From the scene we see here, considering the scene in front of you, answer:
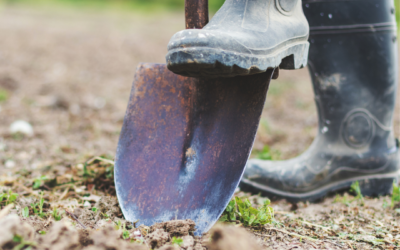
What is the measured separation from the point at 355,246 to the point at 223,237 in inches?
22.0

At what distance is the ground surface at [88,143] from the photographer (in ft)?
3.49

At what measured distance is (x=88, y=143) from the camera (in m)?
2.36

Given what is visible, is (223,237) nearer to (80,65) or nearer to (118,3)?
(80,65)

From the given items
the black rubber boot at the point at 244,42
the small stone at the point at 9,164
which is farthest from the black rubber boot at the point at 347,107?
the small stone at the point at 9,164

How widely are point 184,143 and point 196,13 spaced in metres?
0.49

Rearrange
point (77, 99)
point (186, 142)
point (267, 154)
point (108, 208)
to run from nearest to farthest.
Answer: point (108, 208), point (186, 142), point (267, 154), point (77, 99)

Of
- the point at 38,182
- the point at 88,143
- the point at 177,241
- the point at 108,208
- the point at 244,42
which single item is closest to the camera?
the point at 177,241

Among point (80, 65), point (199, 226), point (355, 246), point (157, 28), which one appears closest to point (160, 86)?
point (199, 226)

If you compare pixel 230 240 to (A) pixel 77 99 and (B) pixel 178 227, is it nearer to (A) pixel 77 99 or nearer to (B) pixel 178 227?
(B) pixel 178 227

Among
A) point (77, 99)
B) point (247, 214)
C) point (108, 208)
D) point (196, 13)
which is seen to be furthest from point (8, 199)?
point (77, 99)

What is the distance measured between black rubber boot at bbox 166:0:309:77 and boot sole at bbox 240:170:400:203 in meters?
0.58

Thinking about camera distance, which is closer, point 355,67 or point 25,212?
point 25,212

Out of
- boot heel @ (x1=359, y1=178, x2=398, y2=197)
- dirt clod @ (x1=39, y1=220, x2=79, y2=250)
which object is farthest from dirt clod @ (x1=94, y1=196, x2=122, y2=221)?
boot heel @ (x1=359, y1=178, x2=398, y2=197)

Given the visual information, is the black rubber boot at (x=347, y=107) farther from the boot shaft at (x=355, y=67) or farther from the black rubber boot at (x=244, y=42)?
the black rubber boot at (x=244, y=42)
